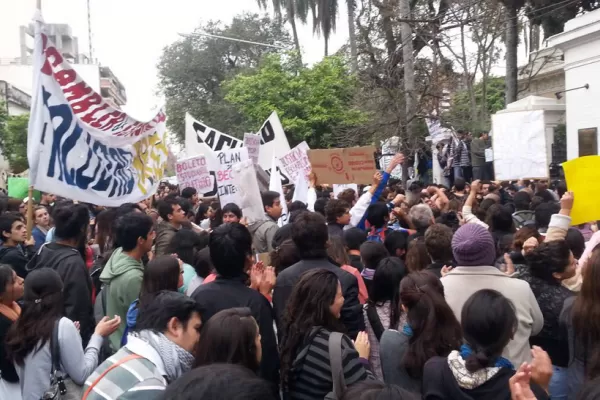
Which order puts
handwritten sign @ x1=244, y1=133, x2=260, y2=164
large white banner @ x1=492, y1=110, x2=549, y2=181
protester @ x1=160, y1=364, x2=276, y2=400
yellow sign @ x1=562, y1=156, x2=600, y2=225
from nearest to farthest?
protester @ x1=160, y1=364, x2=276, y2=400, yellow sign @ x1=562, y1=156, x2=600, y2=225, large white banner @ x1=492, y1=110, x2=549, y2=181, handwritten sign @ x1=244, y1=133, x2=260, y2=164

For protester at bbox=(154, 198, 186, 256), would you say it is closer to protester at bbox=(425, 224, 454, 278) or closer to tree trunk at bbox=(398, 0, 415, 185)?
protester at bbox=(425, 224, 454, 278)

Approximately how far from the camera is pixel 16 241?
246 inches

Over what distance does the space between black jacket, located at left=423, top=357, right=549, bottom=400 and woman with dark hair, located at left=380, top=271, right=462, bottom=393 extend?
22 centimetres

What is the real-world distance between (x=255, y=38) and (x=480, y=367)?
4600cm

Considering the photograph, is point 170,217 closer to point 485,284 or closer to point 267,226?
point 267,226

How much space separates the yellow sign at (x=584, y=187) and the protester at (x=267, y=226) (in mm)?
2648

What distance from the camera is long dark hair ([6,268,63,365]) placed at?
389 cm

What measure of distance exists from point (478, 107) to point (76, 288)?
1131 inches

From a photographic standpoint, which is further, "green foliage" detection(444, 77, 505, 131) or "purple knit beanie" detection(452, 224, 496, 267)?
"green foliage" detection(444, 77, 505, 131)

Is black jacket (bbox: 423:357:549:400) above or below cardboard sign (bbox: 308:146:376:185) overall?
below

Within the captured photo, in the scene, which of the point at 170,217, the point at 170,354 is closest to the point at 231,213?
the point at 170,217

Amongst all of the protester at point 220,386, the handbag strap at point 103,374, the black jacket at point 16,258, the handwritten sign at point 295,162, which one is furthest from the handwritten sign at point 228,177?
the protester at point 220,386

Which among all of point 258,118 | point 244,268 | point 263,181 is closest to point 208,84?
point 258,118

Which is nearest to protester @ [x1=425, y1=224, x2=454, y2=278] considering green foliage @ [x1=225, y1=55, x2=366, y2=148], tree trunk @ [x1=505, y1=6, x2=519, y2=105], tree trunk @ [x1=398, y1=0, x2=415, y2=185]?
tree trunk @ [x1=398, y1=0, x2=415, y2=185]
